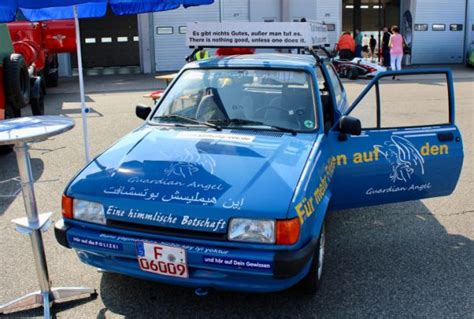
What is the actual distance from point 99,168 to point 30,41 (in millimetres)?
10741

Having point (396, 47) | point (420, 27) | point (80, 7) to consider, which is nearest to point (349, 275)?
point (80, 7)

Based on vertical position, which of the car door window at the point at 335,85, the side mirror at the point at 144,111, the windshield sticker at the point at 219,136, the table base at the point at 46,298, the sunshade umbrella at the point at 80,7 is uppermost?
the sunshade umbrella at the point at 80,7

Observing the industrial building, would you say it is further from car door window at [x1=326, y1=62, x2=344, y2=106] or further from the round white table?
the round white table

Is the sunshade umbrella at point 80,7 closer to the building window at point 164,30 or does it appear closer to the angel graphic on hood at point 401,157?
the angel graphic on hood at point 401,157

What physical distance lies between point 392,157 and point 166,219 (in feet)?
6.90

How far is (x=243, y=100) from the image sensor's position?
162 inches

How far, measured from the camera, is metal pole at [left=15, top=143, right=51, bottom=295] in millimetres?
3086

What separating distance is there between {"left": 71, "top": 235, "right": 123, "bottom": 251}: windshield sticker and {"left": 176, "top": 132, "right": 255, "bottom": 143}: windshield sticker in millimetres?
Answer: 1090

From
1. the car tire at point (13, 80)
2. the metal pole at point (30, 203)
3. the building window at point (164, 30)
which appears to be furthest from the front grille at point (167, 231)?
the building window at point (164, 30)

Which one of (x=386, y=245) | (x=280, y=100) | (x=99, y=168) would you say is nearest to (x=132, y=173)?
(x=99, y=168)

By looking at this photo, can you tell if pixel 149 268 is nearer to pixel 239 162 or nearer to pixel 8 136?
pixel 239 162

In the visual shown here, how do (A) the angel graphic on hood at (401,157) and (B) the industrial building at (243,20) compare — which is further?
(B) the industrial building at (243,20)

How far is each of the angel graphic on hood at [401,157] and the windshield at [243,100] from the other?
701mm

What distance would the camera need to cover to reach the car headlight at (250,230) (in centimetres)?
279
